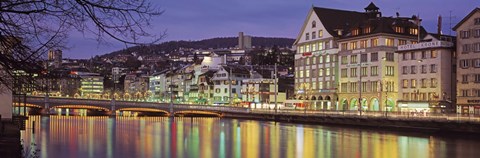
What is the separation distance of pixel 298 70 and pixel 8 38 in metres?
98.8

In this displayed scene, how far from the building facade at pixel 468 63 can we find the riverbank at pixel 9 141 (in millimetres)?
52882

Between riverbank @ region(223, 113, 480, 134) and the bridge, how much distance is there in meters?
12.4

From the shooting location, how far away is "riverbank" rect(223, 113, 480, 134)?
60531mm

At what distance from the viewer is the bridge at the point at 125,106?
335 ft

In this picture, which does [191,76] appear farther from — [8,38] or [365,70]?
[8,38]

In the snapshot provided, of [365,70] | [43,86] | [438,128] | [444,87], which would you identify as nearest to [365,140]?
[438,128]

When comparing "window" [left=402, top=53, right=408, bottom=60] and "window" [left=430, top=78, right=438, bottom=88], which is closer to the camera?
"window" [left=430, top=78, right=438, bottom=88]

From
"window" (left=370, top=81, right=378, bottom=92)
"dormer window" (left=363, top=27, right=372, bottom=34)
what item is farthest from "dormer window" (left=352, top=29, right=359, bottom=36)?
"window" (left=370, top=81, right=378, bottom=92)

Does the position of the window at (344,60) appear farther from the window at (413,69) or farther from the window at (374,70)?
the window at (413,69)

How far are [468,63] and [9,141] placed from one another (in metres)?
58.8

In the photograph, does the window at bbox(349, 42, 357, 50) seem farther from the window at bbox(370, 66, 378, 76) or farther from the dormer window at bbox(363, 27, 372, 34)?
the window at bbox(370, 66, 378, 76)

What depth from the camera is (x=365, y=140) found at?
187 ft

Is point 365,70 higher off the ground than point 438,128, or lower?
higher

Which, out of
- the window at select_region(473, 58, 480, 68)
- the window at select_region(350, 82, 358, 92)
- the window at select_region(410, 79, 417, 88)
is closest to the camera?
the window at select_region(473, 58, 480, 68)
